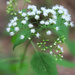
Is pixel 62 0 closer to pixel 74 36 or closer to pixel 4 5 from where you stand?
pixel 74 36

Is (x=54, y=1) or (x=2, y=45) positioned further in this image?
(x=54, y=1)

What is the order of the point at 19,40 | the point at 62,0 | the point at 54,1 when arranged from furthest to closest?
the point at 62,0
the point at 54,1
the point at 19,40

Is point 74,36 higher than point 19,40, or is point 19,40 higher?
point 19,40

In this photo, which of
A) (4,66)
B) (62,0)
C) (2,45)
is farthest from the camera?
(62,0)

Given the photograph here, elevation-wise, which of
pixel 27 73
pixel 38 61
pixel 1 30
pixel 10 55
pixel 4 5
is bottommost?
pixel 27 73

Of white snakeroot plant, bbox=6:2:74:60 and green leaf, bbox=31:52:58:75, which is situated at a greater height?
white snakeroot plant, bbox=6:2:74:60

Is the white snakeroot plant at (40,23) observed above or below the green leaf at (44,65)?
above

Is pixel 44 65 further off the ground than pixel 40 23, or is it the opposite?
pixel 40 23

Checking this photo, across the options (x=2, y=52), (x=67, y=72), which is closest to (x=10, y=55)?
(x=2, y=52)
